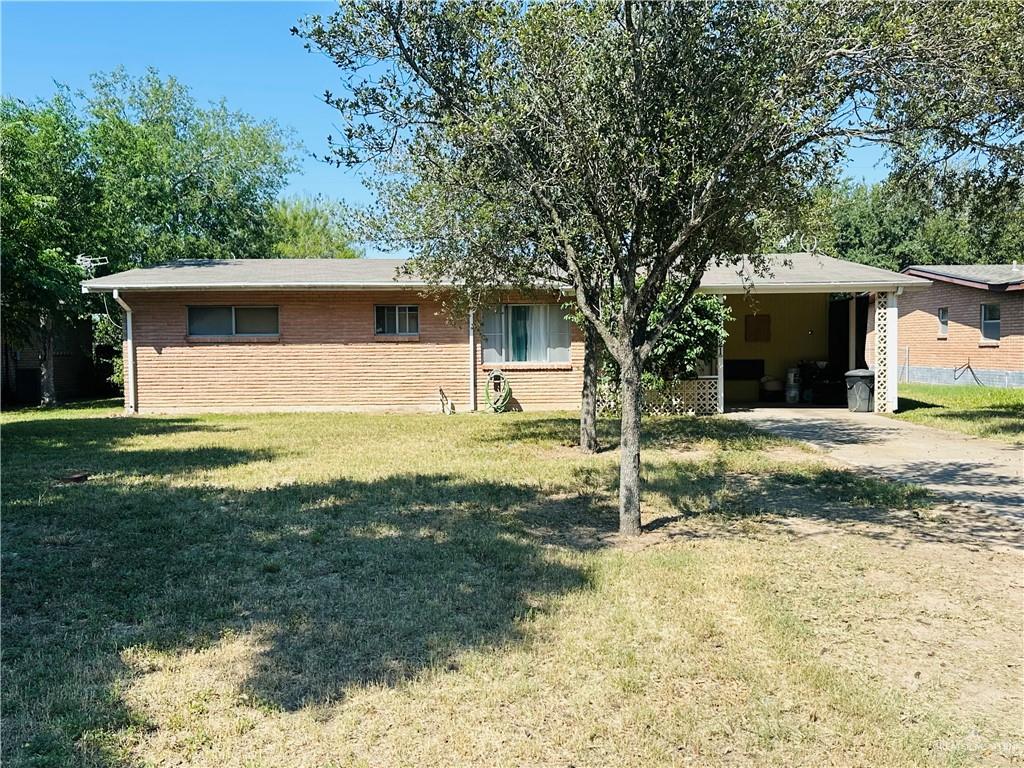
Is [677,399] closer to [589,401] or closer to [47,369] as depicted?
[589,401]

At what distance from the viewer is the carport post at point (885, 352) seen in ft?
48.6

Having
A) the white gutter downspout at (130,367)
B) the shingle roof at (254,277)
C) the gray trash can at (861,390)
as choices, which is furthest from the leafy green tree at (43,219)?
the gray trash can at (861,390)

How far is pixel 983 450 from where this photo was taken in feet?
33.2

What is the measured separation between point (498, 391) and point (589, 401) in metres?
5.73

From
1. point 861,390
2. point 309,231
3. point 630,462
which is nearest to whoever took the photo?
point 630,462

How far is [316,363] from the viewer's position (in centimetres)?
→ 1603

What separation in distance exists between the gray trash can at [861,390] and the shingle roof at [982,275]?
854 cm

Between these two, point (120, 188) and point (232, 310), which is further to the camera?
point (120, 188)

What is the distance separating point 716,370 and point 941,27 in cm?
1116

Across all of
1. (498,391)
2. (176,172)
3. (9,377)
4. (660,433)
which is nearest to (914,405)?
(660,433)

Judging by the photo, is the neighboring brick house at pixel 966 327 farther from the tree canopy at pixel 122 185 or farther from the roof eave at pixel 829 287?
the tree canopy at pixel 122 185

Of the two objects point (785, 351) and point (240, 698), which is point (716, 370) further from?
point (240, 698)

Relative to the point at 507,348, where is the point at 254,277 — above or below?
above

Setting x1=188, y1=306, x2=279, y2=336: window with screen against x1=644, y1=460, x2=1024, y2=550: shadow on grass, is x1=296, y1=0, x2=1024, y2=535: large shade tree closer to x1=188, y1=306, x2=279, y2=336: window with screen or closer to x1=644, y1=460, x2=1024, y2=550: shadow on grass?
Answer: x1=644, y1=460, x2=1024, y2=550: shadow on grass
